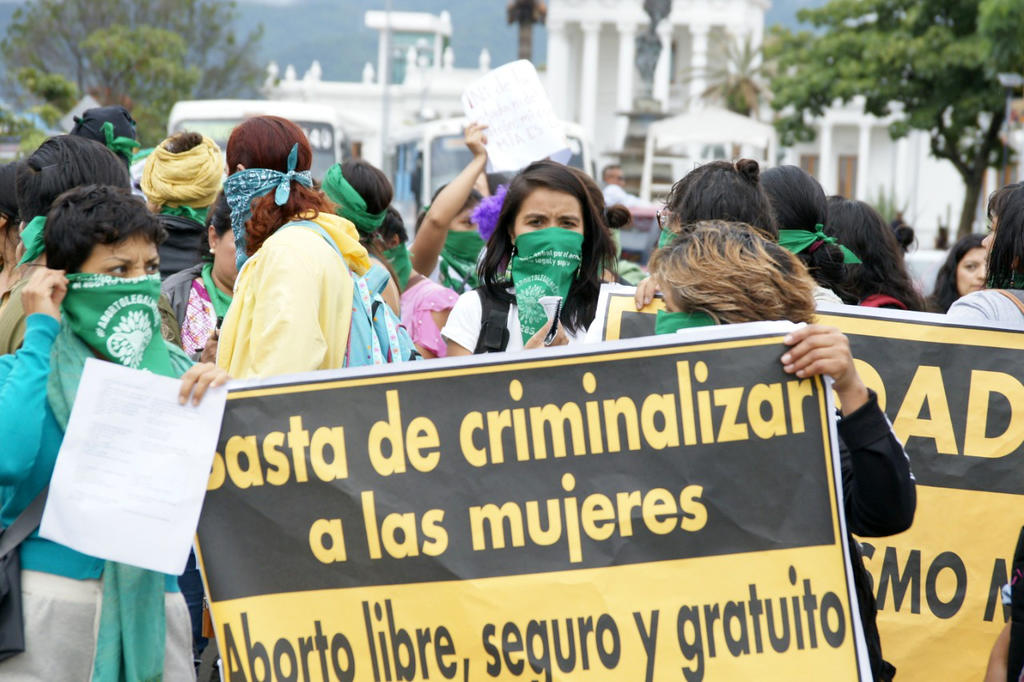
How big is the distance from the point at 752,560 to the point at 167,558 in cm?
125

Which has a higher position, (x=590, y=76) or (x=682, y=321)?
(x=682, y=321)

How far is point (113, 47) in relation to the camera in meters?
39.8

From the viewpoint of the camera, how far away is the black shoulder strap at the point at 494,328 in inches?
169

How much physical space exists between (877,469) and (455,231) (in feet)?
15.2

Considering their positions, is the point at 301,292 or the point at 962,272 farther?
the point at 962,272

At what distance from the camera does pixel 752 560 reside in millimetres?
2898

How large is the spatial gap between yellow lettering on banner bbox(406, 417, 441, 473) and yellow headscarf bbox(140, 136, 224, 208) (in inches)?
114

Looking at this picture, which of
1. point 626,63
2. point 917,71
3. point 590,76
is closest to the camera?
point 917,71

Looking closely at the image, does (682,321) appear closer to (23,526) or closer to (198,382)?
(198,382)

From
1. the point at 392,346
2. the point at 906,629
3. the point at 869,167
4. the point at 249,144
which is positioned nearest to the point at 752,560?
the point at 906,629

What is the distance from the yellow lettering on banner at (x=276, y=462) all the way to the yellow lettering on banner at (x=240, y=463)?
0.02 meters

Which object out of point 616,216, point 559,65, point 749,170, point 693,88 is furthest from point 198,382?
point 559,65

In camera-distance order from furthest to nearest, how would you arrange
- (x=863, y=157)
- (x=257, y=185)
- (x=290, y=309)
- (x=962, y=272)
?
1. (x=863, y=157)
2. (x=962, y=272)
3. (x=257, y=185)
4. (x=290, y=309)

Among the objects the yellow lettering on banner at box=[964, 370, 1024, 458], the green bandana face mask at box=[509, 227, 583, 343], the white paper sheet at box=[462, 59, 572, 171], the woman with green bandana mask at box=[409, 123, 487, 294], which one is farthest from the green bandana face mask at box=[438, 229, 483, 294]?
the yellow lettering on banner at box=[964, 370, 1024, 458]
